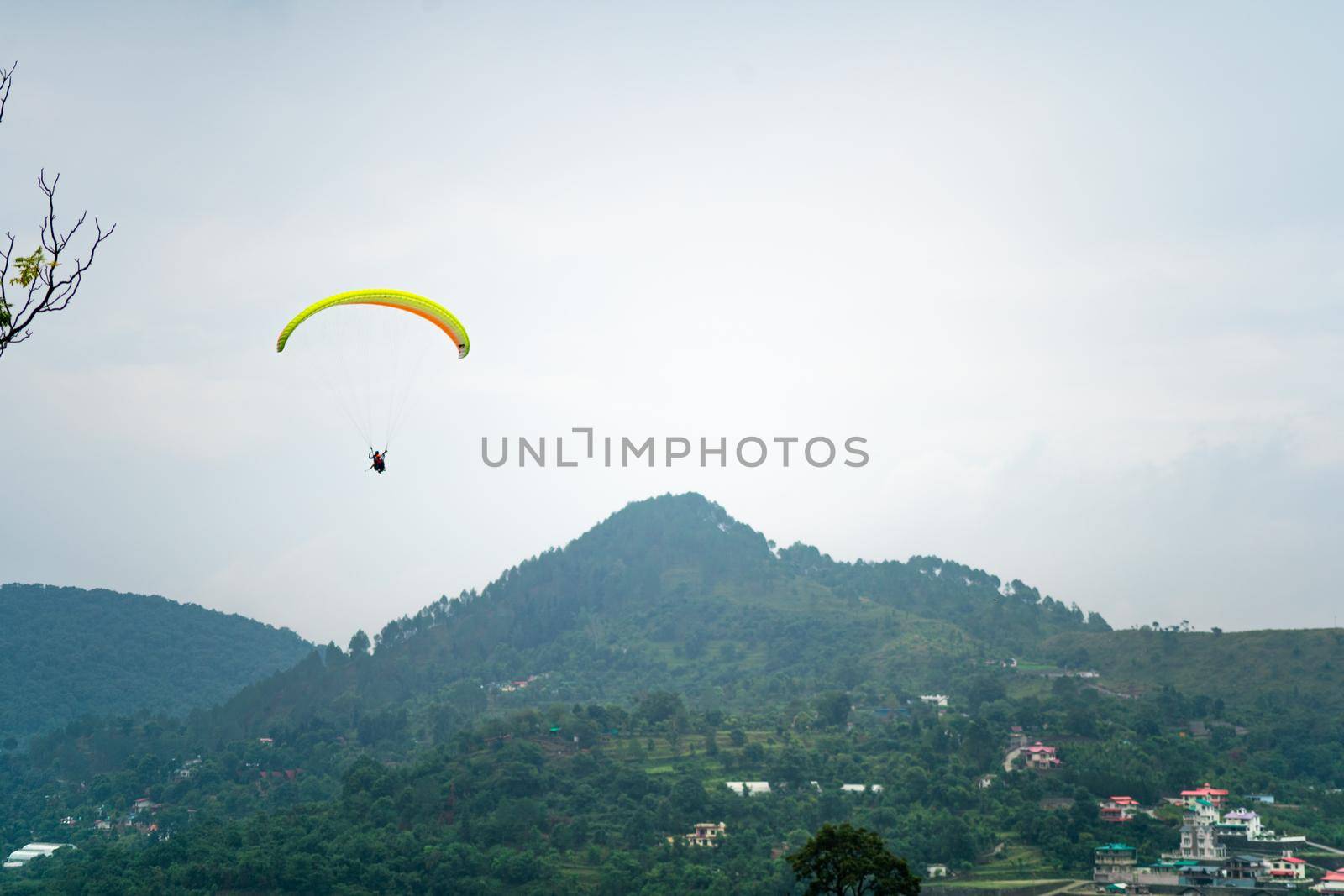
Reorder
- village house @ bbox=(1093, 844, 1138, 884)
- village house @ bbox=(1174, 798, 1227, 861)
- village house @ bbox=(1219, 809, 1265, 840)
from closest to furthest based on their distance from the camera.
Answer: village house @ bbox=(1093, 844, 1138, 884), village house @ bbox=(1174, 798, 1227, 861), village house @ bbox=(1219, 809, 1265, 840)

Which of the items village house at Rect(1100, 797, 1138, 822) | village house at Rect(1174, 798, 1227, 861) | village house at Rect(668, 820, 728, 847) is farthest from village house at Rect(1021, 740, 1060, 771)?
village house at Rect(668, 820, 728, 847)

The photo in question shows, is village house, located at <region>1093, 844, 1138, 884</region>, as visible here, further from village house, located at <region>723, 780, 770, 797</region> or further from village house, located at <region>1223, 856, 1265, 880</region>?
village house, located at <region>723, 780, 770, 797</region>

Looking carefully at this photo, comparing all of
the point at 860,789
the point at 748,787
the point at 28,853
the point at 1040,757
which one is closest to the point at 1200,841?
the point at 1040,757

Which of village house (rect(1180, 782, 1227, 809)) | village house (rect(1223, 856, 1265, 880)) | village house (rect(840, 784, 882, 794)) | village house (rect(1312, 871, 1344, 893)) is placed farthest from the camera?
village house (rect(840, 784, 882, 794))

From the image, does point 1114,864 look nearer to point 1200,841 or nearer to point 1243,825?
point 1200,841

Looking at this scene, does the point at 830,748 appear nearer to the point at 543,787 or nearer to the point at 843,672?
the point at 543,787

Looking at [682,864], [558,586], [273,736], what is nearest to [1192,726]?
[682,864]

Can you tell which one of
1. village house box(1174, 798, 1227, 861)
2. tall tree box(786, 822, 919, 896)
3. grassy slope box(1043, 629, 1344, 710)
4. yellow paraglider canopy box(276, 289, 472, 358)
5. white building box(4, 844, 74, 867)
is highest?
yellow paraglider canopy box(276, 289, 472, 358)
